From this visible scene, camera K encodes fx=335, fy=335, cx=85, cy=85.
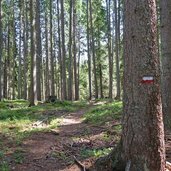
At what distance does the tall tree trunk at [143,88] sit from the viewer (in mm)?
5199

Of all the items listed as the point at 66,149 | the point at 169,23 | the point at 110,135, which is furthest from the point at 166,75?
the point at 66,149

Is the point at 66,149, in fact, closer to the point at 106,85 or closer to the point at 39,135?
the point at 39,135

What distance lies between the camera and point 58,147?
883 centimetres

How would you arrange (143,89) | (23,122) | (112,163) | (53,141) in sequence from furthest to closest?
(23,122) → (53,141) → (112,163) → (143,89)

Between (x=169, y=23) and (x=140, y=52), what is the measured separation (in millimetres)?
4216

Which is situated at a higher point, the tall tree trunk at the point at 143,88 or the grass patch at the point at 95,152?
the tall tree trunk at the point at 143,88

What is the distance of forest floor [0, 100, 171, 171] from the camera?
7.33 metres

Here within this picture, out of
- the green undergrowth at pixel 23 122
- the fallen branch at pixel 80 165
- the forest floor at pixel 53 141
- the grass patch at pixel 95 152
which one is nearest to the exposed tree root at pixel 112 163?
the fallen branch at pixel 80 165

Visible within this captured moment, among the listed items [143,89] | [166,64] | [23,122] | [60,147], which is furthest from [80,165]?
[23,122]

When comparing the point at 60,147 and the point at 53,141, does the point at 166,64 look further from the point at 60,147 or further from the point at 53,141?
the point at 53,141

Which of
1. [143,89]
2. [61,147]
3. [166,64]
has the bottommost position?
[61,147]

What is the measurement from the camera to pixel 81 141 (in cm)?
937

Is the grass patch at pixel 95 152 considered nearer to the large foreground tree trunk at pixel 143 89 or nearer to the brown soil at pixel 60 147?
the brown soil at pixel 60 147

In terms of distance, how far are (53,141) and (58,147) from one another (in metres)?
0.93
